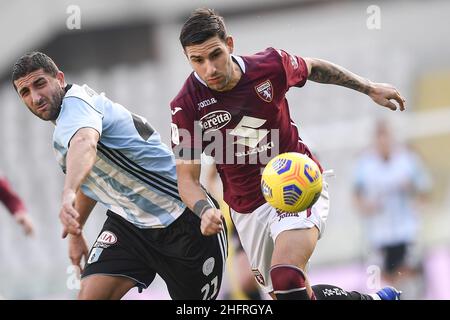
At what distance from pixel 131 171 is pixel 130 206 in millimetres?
249

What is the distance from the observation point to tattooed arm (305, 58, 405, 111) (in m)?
7.09

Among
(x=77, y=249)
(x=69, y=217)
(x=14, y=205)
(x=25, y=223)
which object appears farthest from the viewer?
(x=14, y=205)

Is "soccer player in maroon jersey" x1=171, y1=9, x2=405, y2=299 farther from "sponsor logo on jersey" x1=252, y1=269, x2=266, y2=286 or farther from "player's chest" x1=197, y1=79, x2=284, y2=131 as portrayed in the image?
"sponsor logo on jersey" x1=252, y1=269, x2=266, y2=286

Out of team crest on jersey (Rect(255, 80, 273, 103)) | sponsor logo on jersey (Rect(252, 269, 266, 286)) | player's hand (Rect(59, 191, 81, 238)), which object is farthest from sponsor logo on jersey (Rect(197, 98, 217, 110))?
sponsor logo on jersey (Rect(252, 269, 266, 286))

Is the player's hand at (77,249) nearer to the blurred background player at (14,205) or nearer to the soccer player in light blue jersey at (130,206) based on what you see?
the soccer player in light blue jersey at (130,206)

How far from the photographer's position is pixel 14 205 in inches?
365

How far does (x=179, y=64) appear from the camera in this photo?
63.6 ft

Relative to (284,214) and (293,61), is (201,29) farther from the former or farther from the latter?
(284,214)

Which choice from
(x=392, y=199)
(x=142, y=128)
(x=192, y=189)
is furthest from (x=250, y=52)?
(x=192, y=189)

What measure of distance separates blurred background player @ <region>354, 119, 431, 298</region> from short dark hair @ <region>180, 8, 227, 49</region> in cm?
661

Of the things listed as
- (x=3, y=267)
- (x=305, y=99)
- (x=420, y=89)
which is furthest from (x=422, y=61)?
(x=3, y=267)

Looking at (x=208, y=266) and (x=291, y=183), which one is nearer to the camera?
(x=291, y=183)

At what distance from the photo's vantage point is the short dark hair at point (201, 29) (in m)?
6.36

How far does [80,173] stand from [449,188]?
13.9 metres
